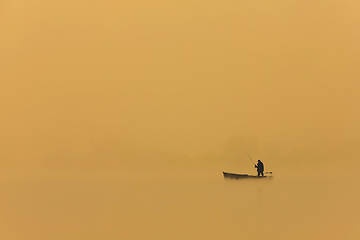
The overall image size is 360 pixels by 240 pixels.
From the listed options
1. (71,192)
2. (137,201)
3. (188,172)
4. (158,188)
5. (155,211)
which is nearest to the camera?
(155,211)

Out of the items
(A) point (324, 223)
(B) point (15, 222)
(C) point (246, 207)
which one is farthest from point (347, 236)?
(B) point (15, 222)

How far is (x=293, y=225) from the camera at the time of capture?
5.28 m

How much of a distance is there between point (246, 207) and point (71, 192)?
141 inches

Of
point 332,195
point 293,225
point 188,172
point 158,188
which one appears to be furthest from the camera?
point 188,172

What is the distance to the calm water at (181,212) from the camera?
197 inches

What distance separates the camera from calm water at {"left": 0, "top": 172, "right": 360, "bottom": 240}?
16.4 ft

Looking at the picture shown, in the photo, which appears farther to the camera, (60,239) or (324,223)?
(324,223)

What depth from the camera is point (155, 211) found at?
19.9 feet

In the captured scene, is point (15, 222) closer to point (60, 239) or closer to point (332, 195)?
point (60, 239)

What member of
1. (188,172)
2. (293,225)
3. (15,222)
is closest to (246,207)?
(293,225)

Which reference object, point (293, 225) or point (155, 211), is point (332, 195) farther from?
point (155, 211)

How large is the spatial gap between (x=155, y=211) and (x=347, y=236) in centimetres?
263

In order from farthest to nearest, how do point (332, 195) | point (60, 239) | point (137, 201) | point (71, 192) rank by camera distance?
point (71, 192) < point (332, 195) < point (137, 201) < point (60, 239)

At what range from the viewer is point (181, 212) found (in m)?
5.97
